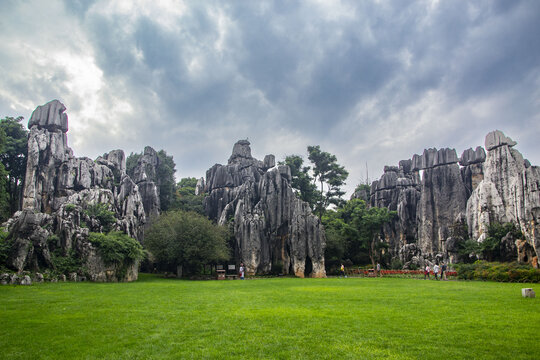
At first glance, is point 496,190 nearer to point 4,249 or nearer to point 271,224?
point 271,224

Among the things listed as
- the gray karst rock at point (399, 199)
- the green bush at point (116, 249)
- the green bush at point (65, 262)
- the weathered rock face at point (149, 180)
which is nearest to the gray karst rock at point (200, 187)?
the weathered rock face at point (149, 180)

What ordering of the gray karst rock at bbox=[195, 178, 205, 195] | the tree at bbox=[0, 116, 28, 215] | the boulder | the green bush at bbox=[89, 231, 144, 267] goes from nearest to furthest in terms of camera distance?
the green bush at bbox=[89, 231, 144, 267], the boulder, the tree at bbox=[0, 116, 28, 215], the gray karst rock at bbox=[195, 178, 205, 195]

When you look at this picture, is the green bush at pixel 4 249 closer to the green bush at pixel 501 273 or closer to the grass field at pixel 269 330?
the grass field at pixel 269 330

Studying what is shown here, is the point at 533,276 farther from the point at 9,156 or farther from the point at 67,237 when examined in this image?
the point at 9,156

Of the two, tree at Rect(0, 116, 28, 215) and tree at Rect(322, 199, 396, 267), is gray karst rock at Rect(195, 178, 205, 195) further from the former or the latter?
tree at Rect(0, 116, 28, 215)

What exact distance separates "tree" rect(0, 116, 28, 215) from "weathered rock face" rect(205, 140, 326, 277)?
84.7ft

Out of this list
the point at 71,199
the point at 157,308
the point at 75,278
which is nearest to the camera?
the point at 157,308

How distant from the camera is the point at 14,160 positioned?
4428cm

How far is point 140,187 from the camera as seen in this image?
2057 inches

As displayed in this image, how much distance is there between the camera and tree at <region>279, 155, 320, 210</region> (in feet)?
191

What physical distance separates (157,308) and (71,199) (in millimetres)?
33010

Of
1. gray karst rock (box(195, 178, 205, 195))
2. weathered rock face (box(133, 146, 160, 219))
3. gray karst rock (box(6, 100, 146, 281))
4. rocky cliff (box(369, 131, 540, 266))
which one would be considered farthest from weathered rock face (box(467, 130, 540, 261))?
weathered rock face (box(133, 146, 160, 219))

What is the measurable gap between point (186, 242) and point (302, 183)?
94.6ft

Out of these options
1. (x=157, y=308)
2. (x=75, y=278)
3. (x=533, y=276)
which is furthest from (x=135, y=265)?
(x=533, y=276)
